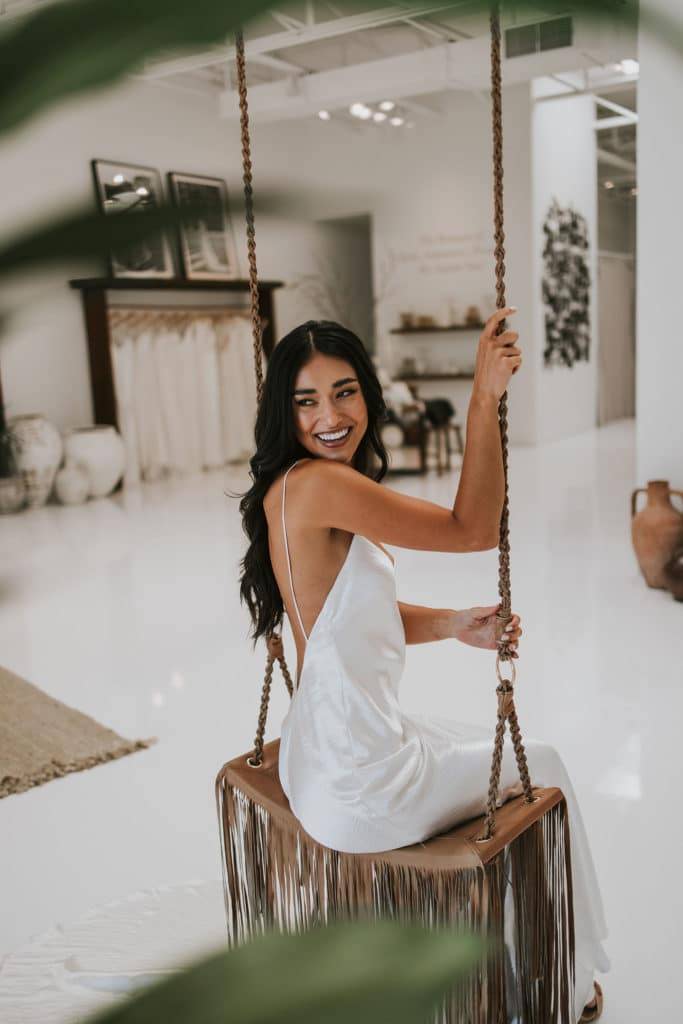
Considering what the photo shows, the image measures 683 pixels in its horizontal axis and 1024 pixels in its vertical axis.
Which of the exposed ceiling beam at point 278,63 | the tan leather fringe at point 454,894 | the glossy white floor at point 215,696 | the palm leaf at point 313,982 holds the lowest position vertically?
the glossy white floor at point 215,696

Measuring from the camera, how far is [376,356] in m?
12.2

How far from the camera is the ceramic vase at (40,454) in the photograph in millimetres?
8562

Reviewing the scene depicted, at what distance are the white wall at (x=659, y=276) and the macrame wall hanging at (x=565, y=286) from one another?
6.63m

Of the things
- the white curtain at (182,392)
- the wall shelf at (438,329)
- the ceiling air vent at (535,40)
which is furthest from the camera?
the wall shelf at (438,329)

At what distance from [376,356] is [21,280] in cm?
1218

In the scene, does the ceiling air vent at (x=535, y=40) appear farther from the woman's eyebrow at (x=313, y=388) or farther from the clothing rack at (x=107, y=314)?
the woman's eyebrow at (x=313, y=388)

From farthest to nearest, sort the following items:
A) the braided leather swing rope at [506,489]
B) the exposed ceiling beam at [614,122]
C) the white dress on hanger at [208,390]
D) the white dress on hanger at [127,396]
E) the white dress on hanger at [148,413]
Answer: the exposed ceiling beam at [614,122]
the white dress on hanger at [208,390]
the white dress on hanger at [148,413]
the white dress on hanger at [127,396]
the braided leather swing rope at [506,489]

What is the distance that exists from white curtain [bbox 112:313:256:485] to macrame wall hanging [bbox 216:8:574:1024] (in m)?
8.31

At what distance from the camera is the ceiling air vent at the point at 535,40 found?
8.32 metres

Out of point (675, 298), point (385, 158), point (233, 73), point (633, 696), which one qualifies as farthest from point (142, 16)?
point (385, 158)

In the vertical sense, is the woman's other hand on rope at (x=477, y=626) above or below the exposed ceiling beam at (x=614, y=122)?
below

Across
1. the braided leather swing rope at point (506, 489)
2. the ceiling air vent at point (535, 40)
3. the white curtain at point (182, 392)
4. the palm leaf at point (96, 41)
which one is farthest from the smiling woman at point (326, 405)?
the white curtain at point (182, 392)

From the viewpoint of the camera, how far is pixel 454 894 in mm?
1500

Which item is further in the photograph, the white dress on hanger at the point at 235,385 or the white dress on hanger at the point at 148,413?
the white dress on hanger at the point at 235,385
